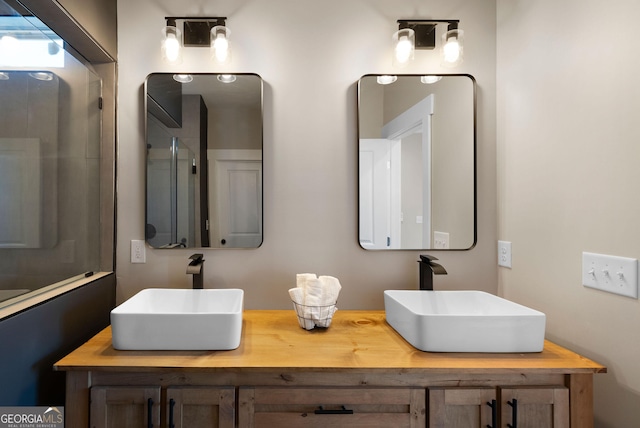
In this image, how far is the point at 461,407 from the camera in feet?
3.46

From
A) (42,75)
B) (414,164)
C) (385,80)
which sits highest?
(385,80)

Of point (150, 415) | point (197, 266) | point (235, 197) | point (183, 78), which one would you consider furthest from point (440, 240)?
point (183, 78)

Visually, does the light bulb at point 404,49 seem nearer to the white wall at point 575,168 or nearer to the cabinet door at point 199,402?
the white wall at point 575,168

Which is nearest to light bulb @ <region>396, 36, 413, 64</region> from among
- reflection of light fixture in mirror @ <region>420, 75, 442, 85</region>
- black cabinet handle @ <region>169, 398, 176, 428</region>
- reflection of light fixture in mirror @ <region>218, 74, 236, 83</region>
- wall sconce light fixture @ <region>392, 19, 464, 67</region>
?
wall sconce light fixture @ <region>392, 19, 464, 67</region>

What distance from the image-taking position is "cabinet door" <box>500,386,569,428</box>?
1044 mm

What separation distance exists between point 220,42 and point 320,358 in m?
1.41

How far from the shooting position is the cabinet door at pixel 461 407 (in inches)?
41.3

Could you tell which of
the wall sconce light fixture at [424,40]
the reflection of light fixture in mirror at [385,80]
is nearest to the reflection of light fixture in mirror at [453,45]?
the wall sconce light fixture at [424,40]

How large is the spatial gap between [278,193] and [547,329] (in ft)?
4.19

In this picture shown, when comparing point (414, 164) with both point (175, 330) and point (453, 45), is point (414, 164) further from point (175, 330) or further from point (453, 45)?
point (175, 330)

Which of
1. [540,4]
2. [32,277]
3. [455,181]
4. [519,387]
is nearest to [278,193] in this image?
[455,181]

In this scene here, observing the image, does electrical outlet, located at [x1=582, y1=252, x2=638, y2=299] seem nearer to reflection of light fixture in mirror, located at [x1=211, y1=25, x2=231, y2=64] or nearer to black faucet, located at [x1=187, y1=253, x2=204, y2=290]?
black faucet, located at [x1=187, y1=253, x2=204, y2=290]

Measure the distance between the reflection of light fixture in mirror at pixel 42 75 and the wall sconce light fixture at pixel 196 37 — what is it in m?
0.45

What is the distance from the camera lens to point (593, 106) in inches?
44.9
